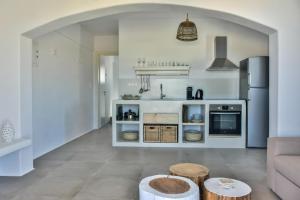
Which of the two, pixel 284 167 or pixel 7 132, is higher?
pixel 7 132

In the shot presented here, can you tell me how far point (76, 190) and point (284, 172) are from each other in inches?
88.1

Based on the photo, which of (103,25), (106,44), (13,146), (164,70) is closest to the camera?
(13,146)

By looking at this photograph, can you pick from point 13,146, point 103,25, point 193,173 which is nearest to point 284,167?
point 193,173

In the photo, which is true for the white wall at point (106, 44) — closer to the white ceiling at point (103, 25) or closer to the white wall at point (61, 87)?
the white ceiling at point (103, 25)

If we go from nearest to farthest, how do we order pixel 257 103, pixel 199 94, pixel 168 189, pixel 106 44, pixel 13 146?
pixel 168 189 < pixel 13 146 < pixel 257 103 < pixel 199 94 < pixel 106 44

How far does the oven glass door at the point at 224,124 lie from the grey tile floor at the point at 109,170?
435 mm

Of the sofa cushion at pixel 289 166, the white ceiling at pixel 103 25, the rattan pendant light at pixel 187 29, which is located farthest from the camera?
the white ceiling at pixel 103 25

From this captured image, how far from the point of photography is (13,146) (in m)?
3.28

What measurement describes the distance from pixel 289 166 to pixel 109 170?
239cm

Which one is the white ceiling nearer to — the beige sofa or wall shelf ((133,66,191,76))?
wall shelf ((133,66,191,76))

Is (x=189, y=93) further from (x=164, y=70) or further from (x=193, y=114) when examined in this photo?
(x=164, y=70)

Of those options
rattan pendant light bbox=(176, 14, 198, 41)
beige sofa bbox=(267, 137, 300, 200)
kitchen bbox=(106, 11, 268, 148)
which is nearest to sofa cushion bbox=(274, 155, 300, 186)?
beige sofa bbox=(267, 137, 300, 200)

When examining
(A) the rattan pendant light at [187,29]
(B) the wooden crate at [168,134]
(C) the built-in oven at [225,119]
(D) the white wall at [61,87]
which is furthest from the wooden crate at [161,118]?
(D) the white wall at [61,87]

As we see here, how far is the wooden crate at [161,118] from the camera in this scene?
223 inches
